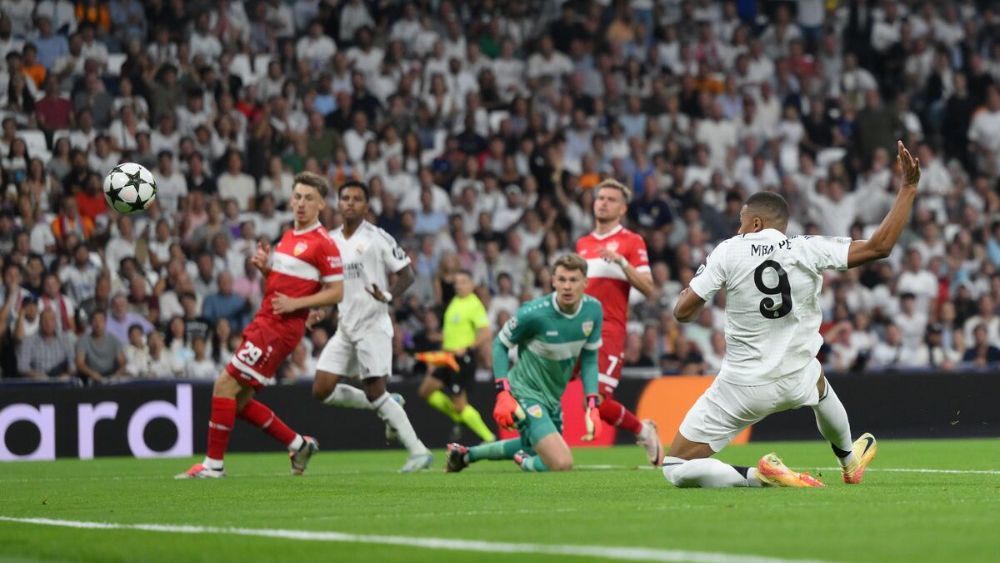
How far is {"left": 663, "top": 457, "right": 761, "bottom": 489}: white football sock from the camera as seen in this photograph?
32.2ft

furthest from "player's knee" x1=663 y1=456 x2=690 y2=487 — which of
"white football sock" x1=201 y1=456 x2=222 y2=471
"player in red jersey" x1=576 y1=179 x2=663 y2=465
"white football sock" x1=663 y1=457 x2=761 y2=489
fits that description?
"white football sock" x1=201 y1=456 x2=222 y2=471

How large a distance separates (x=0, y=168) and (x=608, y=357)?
30.9 feet

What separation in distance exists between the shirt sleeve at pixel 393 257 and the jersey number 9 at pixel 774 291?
213 inches

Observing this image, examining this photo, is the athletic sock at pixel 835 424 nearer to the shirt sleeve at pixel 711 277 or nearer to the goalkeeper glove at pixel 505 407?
the shirt sleeve at pixel 711 277

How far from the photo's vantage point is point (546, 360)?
13.2 m

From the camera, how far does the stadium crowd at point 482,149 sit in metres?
20.1

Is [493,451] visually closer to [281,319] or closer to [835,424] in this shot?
[281,319]

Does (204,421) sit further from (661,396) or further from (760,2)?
(760,2)

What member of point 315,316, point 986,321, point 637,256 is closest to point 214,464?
point 315,316

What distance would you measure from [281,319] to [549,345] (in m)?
2.16

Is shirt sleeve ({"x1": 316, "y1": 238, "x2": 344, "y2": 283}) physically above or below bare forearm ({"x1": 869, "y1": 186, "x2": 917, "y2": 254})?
below

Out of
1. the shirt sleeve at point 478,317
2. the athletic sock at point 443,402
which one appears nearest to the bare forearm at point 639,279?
the athletic sock at point 443,402

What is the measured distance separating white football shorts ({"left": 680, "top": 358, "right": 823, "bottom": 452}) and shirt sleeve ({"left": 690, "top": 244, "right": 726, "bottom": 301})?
24.5 inches

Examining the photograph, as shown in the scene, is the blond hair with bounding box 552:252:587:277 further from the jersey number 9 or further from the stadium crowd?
the stadium crowd
